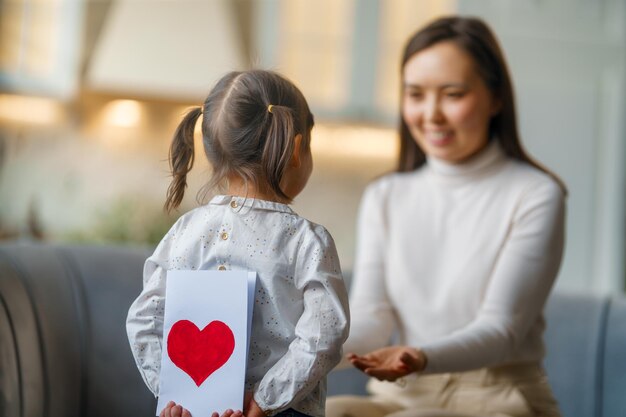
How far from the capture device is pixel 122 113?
353cm

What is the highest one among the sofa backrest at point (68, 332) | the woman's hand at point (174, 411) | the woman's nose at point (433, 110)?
the woman's nose at point (433, 110)

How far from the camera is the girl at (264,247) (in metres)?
0.77

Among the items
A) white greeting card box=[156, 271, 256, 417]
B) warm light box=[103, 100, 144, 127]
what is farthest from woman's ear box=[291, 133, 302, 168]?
warm light box=[103, 100, 144, 127]

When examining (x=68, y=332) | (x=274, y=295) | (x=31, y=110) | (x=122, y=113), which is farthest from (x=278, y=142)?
(x=122, y=113)

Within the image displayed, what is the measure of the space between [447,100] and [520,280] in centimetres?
29

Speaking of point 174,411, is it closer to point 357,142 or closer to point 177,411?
point 177,411

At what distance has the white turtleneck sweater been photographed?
1.27 meters

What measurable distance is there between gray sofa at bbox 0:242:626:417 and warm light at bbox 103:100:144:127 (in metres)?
1.47

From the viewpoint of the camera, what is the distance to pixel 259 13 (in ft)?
10.1

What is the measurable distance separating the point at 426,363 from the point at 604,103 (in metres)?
2.15

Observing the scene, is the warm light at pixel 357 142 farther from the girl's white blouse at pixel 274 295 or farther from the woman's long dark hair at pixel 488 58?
the girl's white blouse at pixel 274 295

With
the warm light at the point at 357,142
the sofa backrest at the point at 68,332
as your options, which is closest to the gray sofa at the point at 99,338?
the sofa backrest at the point at 68,332

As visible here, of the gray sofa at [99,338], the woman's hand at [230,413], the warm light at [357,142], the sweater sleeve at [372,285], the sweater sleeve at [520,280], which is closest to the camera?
the woman's hand at [230,413]

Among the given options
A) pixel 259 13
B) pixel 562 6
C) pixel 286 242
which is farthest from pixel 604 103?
pixel 286 242
